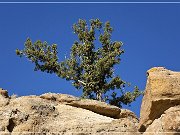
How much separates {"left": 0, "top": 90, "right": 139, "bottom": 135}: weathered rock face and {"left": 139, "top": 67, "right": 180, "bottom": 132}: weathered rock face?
0.88 metres

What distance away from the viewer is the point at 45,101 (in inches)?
580

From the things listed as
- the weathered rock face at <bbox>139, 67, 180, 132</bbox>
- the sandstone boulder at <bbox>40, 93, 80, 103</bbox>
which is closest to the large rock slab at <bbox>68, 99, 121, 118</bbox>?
the sandstone boulder at <bbox>40, 93, 80, 103</bbox>

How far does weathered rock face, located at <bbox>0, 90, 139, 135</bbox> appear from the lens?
1220 cm

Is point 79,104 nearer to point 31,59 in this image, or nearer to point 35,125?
point 35,125

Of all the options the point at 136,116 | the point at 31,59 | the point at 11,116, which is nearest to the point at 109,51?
the point at 31,59

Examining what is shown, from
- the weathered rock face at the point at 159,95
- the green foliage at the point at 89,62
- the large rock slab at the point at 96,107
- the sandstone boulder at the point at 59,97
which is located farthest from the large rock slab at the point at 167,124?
the green foliage at the point at 89,62

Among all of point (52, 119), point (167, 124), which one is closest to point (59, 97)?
point (52, 119)

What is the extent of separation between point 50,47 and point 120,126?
25.0m

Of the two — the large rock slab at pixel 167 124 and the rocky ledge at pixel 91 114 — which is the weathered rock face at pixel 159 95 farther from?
the large rock slab at pixel 167 124

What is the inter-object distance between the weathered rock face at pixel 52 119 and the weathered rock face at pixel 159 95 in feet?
2.89

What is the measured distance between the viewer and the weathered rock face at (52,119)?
12.2 meters

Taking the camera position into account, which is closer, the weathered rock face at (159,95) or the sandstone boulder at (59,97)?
the weathered rock face at (159,95)

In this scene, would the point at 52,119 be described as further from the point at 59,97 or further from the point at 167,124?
the point at 167,124

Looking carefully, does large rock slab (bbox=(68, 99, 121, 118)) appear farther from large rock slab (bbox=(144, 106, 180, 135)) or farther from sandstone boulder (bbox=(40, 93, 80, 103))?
large rock slab (bbox=(144, 106, 180, 135))
